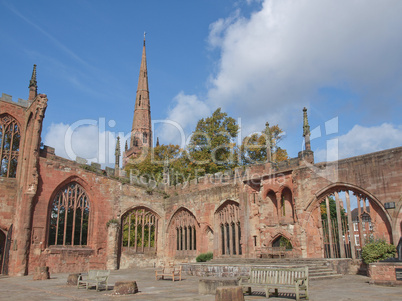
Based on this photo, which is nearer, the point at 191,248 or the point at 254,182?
the point at 254,182

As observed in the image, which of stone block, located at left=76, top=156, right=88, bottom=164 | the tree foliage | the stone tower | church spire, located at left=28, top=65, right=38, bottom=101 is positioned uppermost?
the stone tower

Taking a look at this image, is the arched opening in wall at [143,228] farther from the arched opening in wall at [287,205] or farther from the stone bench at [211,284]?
the stone bench at [211,284]

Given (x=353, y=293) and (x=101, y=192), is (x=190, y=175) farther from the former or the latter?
(x=353, y=293)

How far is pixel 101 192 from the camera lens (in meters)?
24.3

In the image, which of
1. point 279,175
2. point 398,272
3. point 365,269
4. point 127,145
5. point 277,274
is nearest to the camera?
point 277,274

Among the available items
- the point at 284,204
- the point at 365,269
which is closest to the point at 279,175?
the point at 284,204

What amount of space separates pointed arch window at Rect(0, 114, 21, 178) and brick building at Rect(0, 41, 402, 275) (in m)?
0.06

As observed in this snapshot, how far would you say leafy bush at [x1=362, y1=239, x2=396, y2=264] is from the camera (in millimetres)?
13672

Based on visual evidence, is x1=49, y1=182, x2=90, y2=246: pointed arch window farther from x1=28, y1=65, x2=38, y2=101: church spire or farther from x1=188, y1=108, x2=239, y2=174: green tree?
x1=188, y1=108, x2=239, y2=174: green tree

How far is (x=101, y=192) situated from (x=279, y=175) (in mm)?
12084

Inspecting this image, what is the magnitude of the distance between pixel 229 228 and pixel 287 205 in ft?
13.0

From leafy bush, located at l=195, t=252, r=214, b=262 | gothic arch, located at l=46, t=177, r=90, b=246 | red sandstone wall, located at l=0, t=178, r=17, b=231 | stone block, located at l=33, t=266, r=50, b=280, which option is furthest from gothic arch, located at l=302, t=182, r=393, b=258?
red sandstone wall, located at l=0, t=178, r=17, b=231

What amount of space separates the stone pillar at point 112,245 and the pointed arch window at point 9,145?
6913 millimetres

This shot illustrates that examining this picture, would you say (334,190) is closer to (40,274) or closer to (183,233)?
(183,233)
